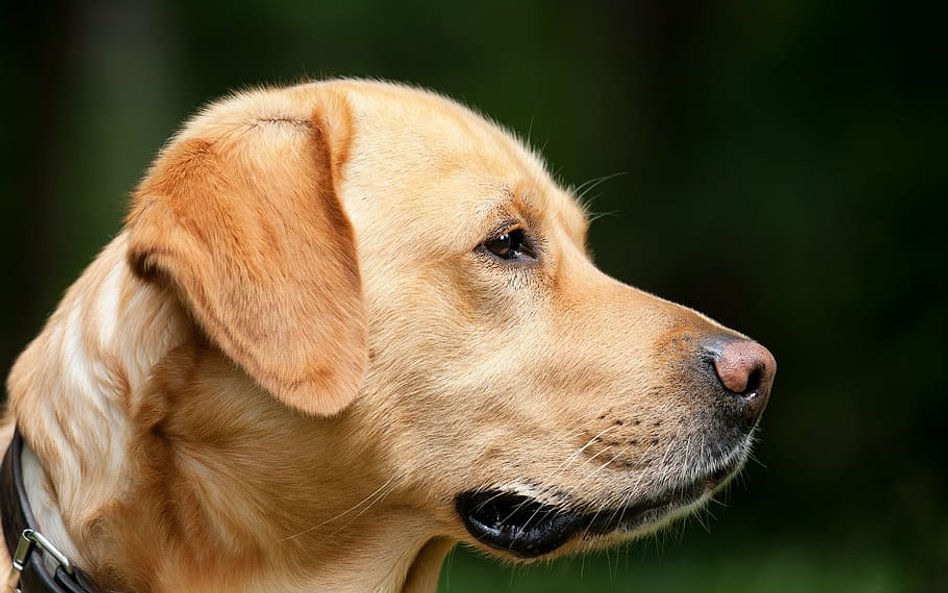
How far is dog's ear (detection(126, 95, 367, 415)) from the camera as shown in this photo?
109 inches

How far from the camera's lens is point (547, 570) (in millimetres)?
6086

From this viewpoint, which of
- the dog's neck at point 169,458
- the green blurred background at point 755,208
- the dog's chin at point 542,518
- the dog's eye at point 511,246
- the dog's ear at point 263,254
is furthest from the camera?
the green blurred background at point 755,208

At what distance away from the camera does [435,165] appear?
10.6 ft

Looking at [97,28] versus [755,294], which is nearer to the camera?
[755,294]

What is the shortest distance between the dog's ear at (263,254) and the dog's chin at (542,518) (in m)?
0.51

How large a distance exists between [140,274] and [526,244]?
107cm

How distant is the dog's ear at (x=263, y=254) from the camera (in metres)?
2.76

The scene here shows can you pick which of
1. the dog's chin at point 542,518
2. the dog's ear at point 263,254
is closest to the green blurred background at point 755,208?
the dog's chin at point 542,518

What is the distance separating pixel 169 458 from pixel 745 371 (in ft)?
4.81

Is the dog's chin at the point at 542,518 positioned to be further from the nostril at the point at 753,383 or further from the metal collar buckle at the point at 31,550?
the metal collar buckle at the point at 31,550

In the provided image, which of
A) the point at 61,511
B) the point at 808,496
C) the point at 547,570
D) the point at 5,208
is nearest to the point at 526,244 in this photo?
the point at 61,511

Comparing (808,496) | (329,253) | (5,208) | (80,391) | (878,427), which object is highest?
(329,253)

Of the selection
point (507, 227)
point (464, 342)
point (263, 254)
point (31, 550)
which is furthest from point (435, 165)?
point (31, 550)

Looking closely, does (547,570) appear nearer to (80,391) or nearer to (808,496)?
(808,496)
